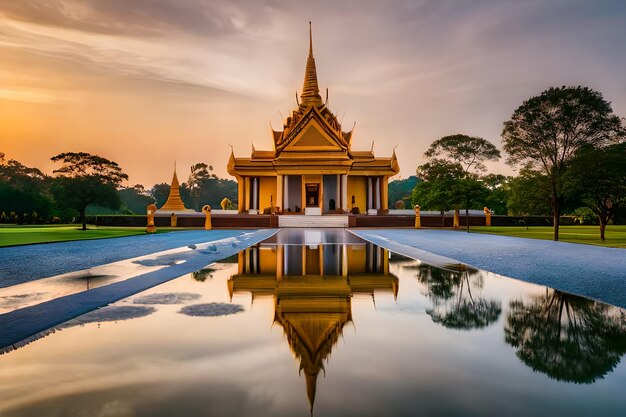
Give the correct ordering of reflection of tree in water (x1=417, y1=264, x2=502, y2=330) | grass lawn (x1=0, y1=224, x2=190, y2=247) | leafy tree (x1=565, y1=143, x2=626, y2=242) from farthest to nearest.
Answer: grass lawn (x1=0, y1=224, x2=190, y2=247)
leafy tree (x1=565, y1=143, x2=626, y2=242)
reflection of tree in water (x1=417, y1=264, x2=502, y2=330)

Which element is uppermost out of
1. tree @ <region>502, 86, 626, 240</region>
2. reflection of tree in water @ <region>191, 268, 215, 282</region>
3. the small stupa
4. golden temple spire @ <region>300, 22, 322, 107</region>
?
golden temple spire @ <region>300, 22, 322, 107</region>

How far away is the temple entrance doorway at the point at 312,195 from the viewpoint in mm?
51562

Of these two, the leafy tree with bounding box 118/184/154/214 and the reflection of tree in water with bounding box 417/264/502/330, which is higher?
the leafy tree with bounding box 118/184/154/214

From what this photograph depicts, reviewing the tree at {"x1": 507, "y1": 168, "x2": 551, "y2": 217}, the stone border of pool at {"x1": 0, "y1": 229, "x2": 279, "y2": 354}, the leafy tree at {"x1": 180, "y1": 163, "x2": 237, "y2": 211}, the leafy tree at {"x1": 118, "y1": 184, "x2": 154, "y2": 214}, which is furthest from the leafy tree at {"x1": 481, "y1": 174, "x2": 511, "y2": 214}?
the leafy tree at {"x1": 118, "y1": 184, "x2": 154, "y2": 214}

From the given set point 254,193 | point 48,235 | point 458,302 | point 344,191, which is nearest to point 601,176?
point 458,302

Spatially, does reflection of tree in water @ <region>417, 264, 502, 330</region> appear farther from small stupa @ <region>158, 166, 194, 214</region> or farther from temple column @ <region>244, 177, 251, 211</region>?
small stupa @ <region>158, 166, 194, 214</region>

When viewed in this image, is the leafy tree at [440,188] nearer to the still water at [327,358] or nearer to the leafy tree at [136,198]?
the still water at [327,358]

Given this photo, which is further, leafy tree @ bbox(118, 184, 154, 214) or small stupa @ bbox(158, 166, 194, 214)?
leafy tree @ bbox(118, 184, 154, 214)

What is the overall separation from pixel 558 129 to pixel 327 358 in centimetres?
2555

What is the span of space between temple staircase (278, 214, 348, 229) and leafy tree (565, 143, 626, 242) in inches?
901

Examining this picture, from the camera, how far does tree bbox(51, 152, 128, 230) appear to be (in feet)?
121

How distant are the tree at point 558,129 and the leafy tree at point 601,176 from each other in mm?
950

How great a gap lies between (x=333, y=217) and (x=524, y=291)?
35552mm

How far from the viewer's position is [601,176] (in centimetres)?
2162
